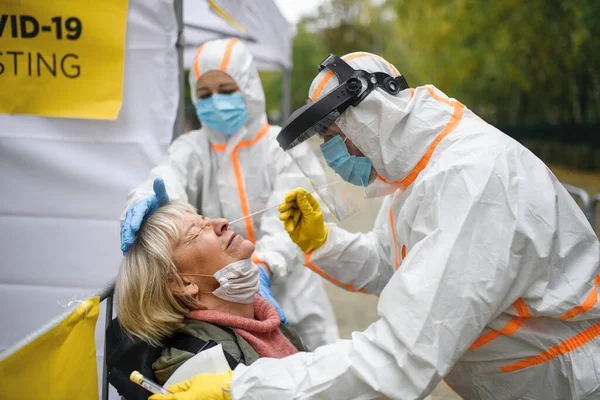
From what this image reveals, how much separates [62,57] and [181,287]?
1.39m

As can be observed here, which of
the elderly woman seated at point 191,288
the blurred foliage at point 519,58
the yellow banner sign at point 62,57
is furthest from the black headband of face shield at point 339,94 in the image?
the blurred foliage at point 519,58

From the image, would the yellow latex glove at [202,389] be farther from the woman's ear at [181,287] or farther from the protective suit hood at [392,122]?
the protective suit hood at [392,122]

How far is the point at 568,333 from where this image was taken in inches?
77.9

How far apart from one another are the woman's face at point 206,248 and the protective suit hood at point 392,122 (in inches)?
25.1

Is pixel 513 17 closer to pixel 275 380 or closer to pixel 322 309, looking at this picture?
pixel 322 309

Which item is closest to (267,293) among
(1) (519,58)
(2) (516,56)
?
(2) (516,56)

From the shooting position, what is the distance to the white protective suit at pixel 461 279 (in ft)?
5.53

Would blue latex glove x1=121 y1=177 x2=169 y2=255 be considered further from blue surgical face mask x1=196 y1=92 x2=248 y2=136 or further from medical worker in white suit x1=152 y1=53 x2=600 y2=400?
blue surgical face mask x1=196 y1=92 x2=248 y2=136

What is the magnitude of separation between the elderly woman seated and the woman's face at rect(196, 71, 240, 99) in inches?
44.4

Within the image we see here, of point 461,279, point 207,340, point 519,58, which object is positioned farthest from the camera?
point 519,58

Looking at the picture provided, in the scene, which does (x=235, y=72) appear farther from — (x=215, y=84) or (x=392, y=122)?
(x=392, y=122)

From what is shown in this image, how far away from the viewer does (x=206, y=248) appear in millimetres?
2299

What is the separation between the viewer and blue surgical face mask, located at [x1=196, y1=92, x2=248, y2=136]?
10.7 ft

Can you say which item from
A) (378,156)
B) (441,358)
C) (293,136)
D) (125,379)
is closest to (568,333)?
(441,358)
